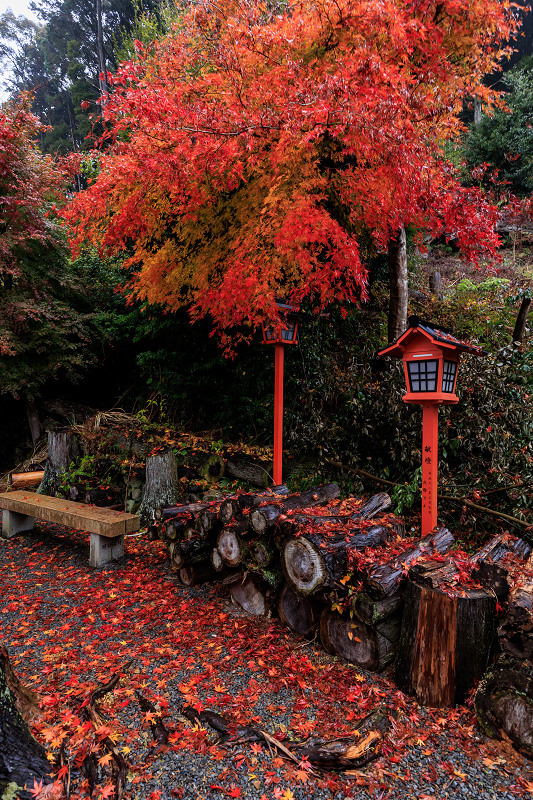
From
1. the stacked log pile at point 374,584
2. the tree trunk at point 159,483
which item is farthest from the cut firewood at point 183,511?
the tree trunk at point 159,483

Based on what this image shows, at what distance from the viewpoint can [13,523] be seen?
5664 mm

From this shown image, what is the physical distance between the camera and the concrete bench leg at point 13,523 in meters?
5.62

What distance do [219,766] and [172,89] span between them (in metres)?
6.25

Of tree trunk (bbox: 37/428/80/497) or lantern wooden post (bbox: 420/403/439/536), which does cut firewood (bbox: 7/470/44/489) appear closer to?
tree trunk (bbox: 37/428/80/497)

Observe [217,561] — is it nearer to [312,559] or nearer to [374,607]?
[312,559]

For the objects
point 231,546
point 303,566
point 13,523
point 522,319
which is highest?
point 522,319

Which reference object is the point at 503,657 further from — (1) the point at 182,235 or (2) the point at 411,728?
(1) the point at 182,235

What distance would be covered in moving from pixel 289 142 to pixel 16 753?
467 cm

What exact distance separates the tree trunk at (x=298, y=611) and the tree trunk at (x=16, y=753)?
176 cm

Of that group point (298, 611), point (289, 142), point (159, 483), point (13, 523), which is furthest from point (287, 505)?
point (13, 523)

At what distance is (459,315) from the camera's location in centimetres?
784

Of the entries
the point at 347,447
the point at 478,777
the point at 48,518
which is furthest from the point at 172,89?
the point at 478,777

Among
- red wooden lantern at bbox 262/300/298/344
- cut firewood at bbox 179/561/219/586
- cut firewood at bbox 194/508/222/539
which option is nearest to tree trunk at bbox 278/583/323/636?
cut firewood at bbox 194/508/222/539

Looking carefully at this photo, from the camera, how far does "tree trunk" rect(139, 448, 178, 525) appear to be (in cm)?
570
